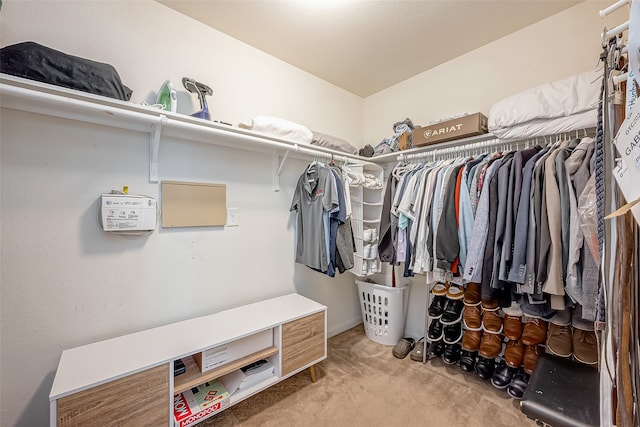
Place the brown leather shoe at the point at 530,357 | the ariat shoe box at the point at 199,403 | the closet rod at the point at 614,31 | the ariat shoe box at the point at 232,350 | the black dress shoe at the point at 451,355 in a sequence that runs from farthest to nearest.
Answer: the black dress shoe at the point at 451,355
the brown leather shoe at the point at 530,357
the ariat shoe box at the point at 232,350
the ariat shoe box at the point at 199,403
the closet rod at the point at 614,31

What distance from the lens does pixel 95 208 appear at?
134 centimetres

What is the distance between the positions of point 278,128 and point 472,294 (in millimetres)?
1812

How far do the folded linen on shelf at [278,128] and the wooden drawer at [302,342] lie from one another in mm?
1224

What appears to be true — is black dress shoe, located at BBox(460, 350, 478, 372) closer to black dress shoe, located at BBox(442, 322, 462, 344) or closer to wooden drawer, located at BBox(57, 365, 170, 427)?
black dress shoe, located at BBox(442, 322, 462, 344)

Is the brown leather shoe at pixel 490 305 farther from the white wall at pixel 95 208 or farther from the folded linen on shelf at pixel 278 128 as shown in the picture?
the folded linen on shelf at pixel 278 128

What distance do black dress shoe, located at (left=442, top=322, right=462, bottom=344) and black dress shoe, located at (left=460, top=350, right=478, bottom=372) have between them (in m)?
0.10

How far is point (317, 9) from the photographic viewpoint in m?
1.60

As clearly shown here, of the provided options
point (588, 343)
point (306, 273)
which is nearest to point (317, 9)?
point (306, 273)

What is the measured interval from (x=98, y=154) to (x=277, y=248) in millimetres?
1223

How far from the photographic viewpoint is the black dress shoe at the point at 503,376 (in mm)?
1660

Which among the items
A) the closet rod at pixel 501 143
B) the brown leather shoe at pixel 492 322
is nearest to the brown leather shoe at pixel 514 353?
the brown leather shoe at pixel 492 322

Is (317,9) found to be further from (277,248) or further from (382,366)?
(382,366)

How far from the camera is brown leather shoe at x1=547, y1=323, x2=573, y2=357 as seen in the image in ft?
4.75

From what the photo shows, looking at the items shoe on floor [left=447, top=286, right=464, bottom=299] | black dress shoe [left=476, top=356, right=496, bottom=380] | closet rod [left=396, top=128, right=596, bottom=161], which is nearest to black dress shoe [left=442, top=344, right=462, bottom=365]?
black dress shoe [left=476, top=356, right=496, bottom=380]
